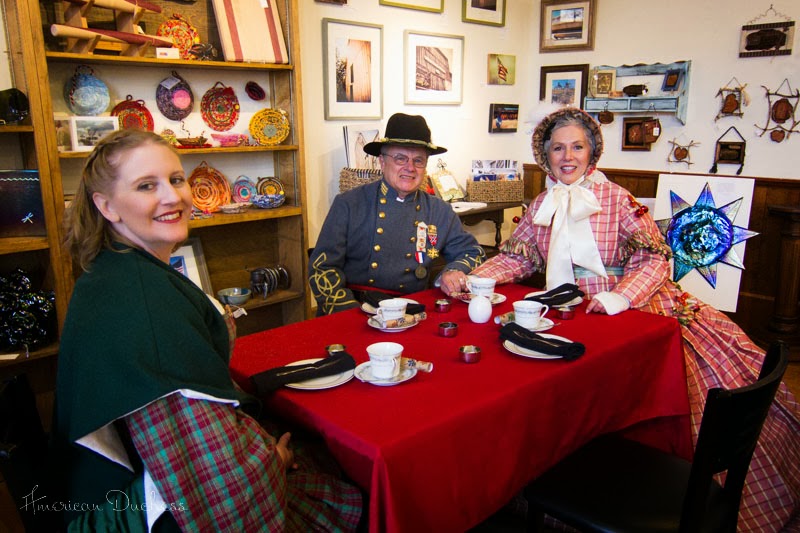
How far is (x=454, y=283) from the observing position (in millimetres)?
2268

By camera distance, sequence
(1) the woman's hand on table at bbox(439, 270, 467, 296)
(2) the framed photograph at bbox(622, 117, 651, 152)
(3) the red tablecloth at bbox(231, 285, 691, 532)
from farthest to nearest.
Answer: (2) the framed photograph at bbox(622, 117, 651, 152) < (1) the woman's hand on table at bbox(439, 270, 467, 296) < (3) the red tablecloth at bbox(231, 285, 691, 532)

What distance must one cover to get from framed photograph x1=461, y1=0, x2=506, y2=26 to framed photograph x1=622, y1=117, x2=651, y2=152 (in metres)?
1.24

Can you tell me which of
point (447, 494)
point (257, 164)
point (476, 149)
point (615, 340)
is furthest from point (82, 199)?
point (476, 149)

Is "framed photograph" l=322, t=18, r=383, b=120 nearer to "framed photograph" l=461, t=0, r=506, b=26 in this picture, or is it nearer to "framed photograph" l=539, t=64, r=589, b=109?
"framed photograph" l=461, t=0, r=506, b=26

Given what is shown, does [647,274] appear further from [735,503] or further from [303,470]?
[303,470]

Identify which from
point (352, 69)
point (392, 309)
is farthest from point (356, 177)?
point (392, 309)

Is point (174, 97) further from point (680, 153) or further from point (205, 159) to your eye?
point (680, 153)

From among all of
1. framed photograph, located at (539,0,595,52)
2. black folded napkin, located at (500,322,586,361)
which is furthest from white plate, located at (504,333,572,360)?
framed photograph, located at (539,0,595,52)

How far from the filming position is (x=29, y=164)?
2805 mm

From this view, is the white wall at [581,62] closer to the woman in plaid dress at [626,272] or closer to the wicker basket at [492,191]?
the wicker basket at [492,191]

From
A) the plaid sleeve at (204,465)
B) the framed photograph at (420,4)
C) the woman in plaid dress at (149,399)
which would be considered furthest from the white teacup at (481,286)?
the framed photograph at (420,4)

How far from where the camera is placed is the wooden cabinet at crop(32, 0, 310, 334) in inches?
116

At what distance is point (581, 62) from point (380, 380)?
405cm

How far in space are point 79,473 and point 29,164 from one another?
6.63 ft
